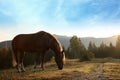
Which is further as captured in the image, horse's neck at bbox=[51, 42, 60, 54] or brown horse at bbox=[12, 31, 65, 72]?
horse's neck at bbox=[51, 42, 60, 54]

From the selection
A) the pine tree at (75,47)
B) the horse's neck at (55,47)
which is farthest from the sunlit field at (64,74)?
the pine tree at (75,47)

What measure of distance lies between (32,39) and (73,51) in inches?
2674

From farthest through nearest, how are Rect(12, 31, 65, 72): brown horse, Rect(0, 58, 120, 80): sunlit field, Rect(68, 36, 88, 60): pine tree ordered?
Rect(68, 36, 88, 60): pine tree, Rect(12, 31, 65, 72): brown horse, Rect(0, 58, 120, 80): sunlit field

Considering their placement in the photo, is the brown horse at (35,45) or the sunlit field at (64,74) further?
the brown horse at (35,45)

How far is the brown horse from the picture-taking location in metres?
22.7

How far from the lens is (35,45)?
22672 mm

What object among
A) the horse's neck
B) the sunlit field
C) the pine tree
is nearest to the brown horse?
the horse's neck

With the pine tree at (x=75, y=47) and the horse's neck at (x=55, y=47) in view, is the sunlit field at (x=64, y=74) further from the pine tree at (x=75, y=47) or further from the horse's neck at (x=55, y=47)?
the pine tree at (x=75, y=47)

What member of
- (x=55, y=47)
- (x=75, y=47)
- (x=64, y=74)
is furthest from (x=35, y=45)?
(x=75, y=47)

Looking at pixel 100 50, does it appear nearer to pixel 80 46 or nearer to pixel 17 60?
pixel 80 46

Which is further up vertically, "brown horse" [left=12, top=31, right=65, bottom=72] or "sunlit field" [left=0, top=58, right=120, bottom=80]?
"brown horse" [left=12, top=31, right=65, bottom=72]

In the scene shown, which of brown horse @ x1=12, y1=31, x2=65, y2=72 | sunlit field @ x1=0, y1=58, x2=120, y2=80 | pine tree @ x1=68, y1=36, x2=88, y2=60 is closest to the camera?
sunlit field @ x1=0, y1=58, x2=120, y2=80

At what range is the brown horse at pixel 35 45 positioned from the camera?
22.7 m

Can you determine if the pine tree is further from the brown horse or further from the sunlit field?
the brown horse
